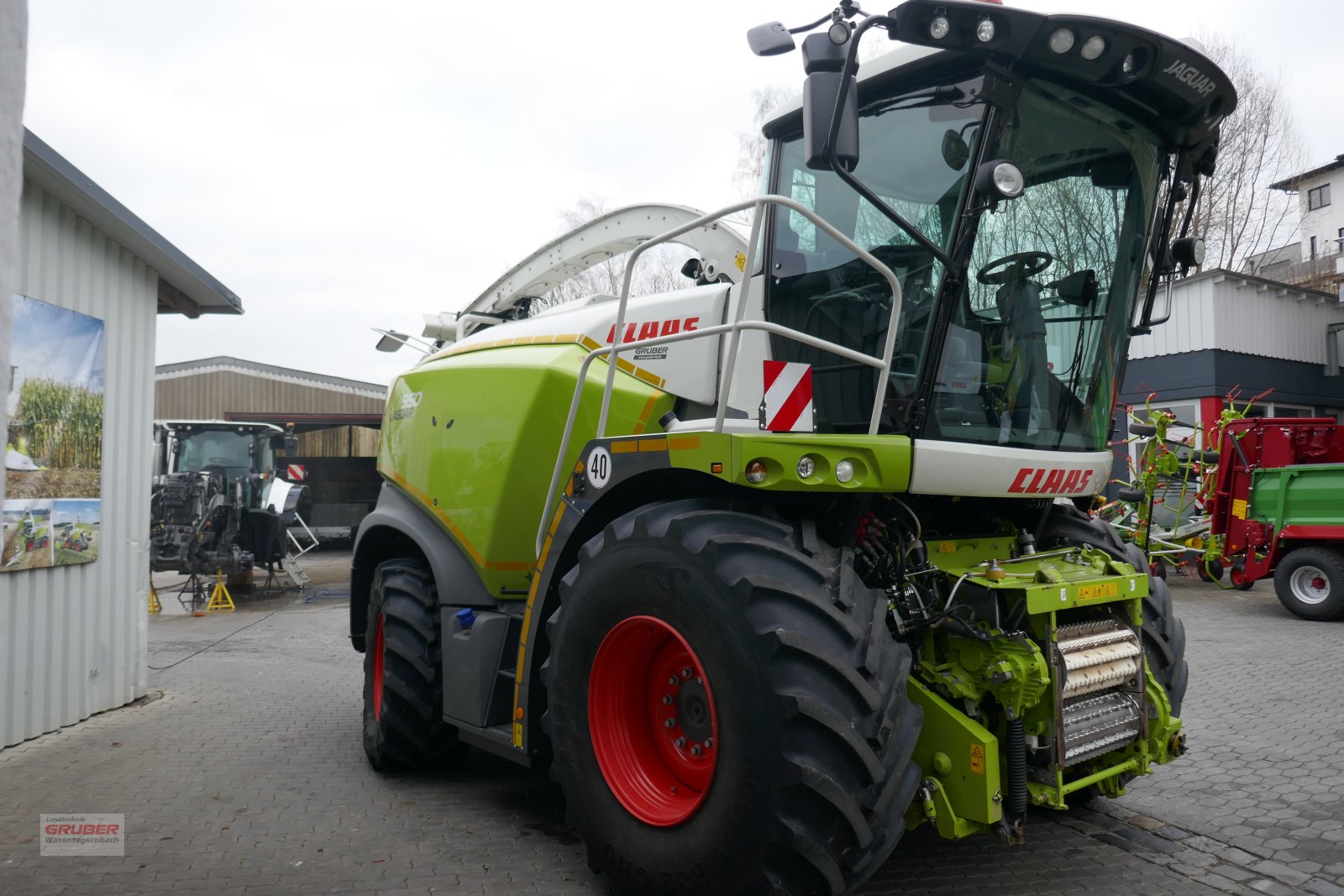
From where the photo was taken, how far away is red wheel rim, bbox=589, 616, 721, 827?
3543 millimetres

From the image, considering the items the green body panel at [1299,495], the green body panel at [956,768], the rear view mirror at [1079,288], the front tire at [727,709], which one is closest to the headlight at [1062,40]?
the rear view mirror at [1079,288]

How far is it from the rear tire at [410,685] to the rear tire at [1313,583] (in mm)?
9752

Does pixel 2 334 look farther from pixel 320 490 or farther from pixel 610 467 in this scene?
pixel 320 490

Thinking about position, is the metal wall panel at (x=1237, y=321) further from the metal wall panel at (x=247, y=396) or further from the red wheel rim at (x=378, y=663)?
the metal wall panel at (x=247, y=396)

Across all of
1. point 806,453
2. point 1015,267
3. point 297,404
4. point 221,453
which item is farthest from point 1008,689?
point 297,404

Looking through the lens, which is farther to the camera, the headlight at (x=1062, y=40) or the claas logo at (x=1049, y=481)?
the claas logo at (x=1049, y=481)

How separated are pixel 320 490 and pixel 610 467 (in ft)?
75.4

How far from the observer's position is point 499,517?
16.3 feet

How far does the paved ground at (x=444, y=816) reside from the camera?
3.86 metres

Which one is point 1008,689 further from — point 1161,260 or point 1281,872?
point 1161,260

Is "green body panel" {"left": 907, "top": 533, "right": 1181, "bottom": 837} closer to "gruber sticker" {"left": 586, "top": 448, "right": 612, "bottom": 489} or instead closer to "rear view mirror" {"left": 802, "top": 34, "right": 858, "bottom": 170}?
"gruber sticker" {"left": 586, "top": 448, "right": 612, "bottom": 489}

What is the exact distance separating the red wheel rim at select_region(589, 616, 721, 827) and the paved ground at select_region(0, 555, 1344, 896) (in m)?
0.50

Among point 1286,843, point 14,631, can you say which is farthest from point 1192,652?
point 14,631

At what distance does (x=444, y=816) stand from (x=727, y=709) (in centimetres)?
224
